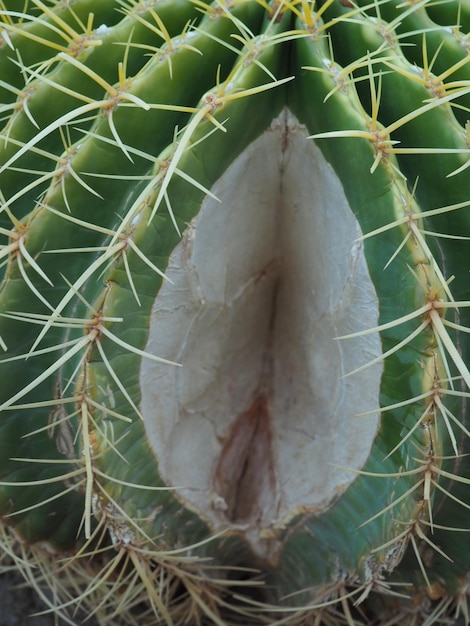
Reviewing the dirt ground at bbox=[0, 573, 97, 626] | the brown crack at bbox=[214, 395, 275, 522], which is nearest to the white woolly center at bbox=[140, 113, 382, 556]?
the brown crack at bbox=[214, 395, 275, 522]

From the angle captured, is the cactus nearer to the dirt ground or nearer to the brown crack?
the brown crack

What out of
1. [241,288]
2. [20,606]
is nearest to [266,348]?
[241,288]

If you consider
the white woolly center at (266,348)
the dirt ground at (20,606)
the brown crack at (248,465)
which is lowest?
the dirt ground at (20,606)

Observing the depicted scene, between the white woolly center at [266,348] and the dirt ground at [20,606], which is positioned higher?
the white woolly center at [266,348]

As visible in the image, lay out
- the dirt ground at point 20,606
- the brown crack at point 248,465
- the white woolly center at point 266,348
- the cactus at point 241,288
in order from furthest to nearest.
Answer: the dirt ground at point 20,606, the brown crack at point 248,465, the white woolly center at point 266,348, the cactus at point 241,288

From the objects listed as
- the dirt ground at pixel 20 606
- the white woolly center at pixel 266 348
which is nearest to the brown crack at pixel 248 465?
the white woolly center at pixel 266 348

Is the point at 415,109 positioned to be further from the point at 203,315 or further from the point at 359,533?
the point at 359,533

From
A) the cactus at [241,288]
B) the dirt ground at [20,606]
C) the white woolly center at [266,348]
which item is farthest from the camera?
the dirt ground at [20,606]

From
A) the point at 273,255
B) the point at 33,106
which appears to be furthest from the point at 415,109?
the point at 33,106

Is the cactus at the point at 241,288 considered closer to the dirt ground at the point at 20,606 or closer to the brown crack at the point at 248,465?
the brown crack at the point at 248,465
